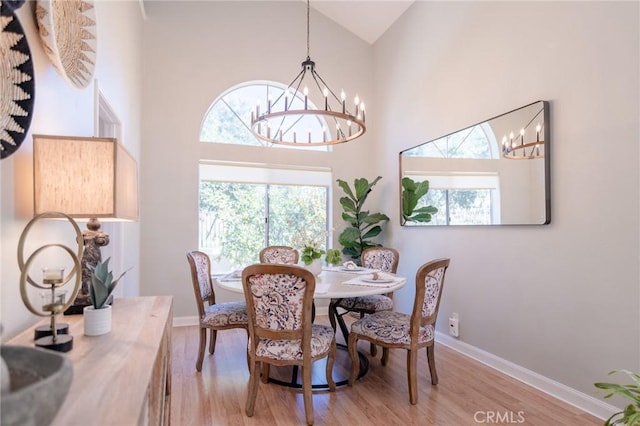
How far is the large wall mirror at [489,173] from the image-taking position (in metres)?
2.70

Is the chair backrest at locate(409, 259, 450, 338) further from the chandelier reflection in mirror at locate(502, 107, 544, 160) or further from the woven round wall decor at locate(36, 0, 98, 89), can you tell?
the woven round wall decor at locate(36, 0, 98, 89)

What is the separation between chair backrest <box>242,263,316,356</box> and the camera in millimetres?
2107

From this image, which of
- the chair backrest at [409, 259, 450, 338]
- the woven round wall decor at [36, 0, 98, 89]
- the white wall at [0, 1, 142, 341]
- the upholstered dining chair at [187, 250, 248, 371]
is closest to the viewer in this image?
the white wall at [0, 1, 142, 341]

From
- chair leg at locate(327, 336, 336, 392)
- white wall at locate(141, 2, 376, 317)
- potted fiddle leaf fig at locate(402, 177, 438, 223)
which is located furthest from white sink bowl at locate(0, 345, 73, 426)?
white wall at locate(141, 2, 376, 317)

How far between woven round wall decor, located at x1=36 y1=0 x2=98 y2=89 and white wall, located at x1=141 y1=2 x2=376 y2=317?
2.44 meters

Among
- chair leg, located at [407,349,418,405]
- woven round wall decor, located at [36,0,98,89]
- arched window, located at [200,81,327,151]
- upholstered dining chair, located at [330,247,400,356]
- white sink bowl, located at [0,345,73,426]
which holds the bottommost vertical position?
chair leg, located at [407,349,418,405]

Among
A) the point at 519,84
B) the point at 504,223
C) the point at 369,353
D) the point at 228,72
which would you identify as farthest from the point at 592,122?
the point at 228,72

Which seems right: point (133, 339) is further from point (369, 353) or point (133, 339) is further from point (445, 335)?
→ point (445, 335)

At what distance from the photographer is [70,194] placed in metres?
1.28

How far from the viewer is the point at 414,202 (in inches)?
162

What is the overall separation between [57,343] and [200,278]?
201 centimetres

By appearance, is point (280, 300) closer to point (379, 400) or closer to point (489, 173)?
point (379, 400)

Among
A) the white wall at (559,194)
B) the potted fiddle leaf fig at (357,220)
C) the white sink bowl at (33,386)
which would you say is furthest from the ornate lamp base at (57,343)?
the potted fiddle leaf fig at (357,220)

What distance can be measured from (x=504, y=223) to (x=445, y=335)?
1.36m
